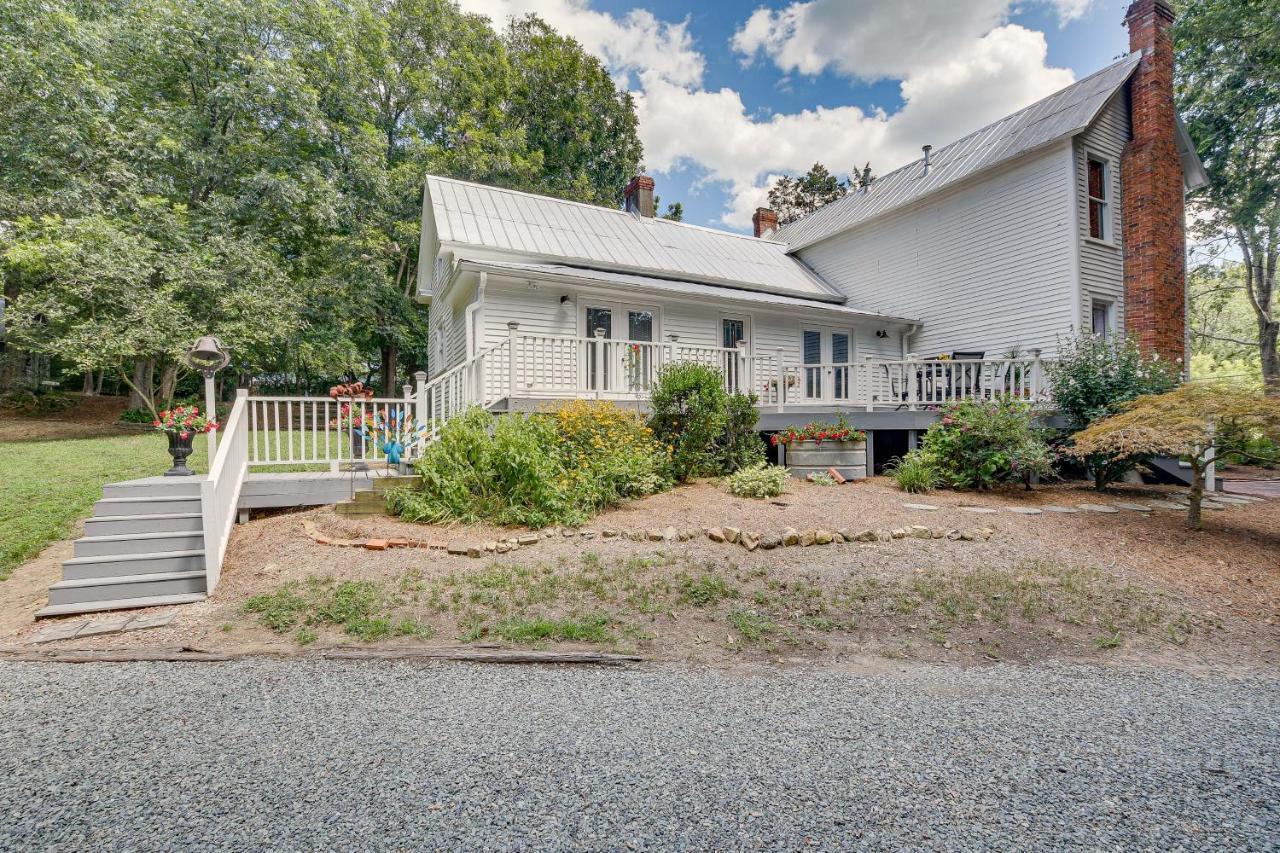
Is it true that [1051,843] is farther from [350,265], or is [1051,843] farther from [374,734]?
[350,265]

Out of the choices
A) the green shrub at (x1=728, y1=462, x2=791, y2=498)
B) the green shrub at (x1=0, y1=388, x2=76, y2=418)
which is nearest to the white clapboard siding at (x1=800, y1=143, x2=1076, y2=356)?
the green shrub at (x1=728, y1=462, x2=791, y2=498)

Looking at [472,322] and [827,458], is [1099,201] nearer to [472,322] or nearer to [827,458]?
[827,458]

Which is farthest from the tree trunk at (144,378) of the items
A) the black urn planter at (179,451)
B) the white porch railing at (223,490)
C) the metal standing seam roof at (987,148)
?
the metal standing seam roof at (987,148)

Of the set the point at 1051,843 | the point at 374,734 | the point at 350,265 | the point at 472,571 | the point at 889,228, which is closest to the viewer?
the point at 1051,843

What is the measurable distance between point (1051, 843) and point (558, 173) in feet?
85.6

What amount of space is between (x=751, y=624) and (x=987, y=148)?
13763 millimetres

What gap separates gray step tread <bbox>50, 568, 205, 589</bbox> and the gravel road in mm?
1162

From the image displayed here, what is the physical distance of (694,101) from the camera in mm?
21422

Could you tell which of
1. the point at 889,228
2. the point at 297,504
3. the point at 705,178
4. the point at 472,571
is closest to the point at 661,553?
the point at 472,571

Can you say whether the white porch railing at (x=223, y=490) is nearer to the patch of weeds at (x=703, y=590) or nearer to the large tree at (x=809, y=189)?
the patch of weeds at (x=703, y=590)

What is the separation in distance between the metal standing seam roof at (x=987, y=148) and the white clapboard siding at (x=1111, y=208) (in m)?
0.51

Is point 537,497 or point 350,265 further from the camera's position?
point 350,265

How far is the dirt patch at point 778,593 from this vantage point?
3.61m

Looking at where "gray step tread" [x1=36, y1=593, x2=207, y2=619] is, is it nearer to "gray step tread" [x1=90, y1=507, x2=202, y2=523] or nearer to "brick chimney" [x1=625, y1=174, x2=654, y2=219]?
"gray step tread" [x1=90, y1=507, x2=202, y2=523]
